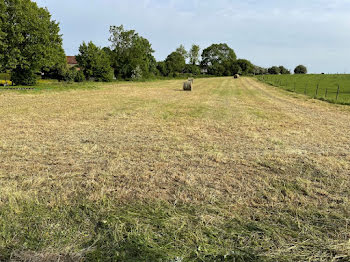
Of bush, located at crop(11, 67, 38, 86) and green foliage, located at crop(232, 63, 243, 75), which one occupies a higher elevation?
green foliage, located at crop(232, 63, 243, 75)

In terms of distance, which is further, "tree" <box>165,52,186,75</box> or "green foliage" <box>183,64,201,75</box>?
"green foliage" <box>183,64,201,75</box>

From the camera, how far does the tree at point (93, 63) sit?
47.4 m

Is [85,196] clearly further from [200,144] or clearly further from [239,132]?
[239,132]

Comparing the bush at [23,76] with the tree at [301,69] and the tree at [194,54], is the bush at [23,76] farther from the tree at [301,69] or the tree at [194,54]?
the tree at [301,69]

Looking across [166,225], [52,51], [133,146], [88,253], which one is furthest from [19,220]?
[52,51]

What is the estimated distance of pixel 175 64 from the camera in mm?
95375

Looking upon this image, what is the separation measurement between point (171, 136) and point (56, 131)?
11.8ft

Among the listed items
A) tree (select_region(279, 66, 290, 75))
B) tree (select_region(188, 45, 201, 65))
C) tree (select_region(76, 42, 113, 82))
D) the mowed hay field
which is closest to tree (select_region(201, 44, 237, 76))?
tree (select_region(188, 45, 201, 65))

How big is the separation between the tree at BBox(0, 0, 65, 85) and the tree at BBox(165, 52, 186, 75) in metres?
65.1

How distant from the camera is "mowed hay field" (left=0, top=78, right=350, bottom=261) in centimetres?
234

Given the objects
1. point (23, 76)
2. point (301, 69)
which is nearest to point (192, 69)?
point (301, 69)

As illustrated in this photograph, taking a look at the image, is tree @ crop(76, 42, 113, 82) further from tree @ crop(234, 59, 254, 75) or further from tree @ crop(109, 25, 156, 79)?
tree @ crop(234, 59, 254, 75)

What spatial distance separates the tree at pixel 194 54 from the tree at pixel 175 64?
9.93m

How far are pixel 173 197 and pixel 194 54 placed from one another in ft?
367
